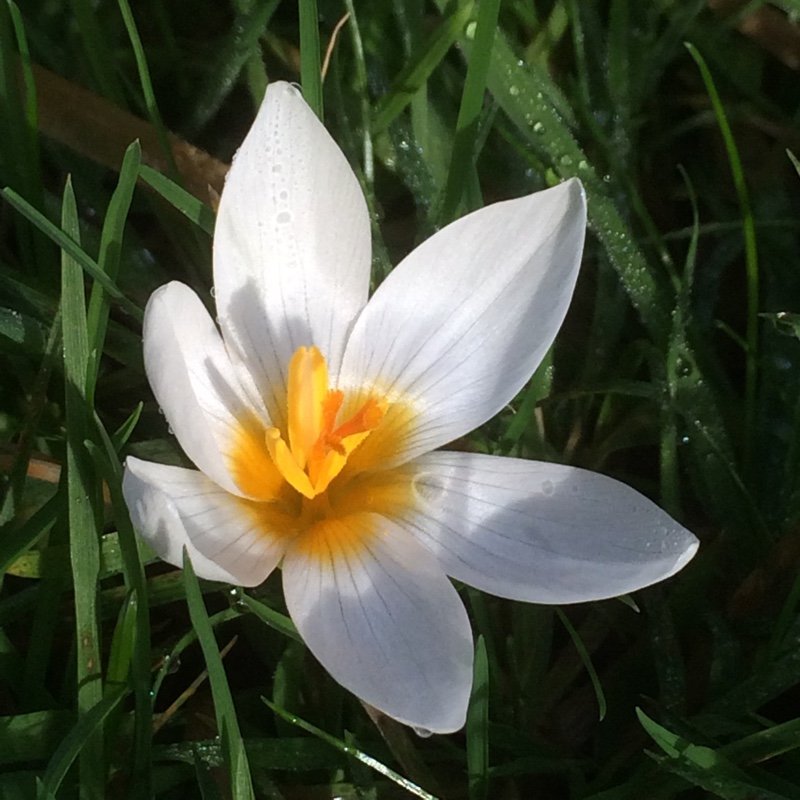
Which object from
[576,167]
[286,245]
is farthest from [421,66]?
[286,245]

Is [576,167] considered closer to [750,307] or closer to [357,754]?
[750,307]

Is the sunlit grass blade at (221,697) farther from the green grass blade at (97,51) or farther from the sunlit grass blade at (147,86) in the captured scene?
the green grass blade at (97,51)

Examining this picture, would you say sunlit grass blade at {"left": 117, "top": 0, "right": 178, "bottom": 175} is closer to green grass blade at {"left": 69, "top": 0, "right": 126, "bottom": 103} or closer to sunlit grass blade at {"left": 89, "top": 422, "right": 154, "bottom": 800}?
green grass blade at {"left": 69, "top": 0, "right": 126, "bottom": 103}

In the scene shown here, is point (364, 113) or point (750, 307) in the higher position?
point (364, 113)

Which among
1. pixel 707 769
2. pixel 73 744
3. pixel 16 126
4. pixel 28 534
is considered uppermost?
pixel 16 126

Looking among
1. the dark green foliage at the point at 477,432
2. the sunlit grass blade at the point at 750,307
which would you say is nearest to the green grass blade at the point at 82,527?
the dark green foliage at the point at 477,432

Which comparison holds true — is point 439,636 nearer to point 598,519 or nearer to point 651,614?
point 598,519

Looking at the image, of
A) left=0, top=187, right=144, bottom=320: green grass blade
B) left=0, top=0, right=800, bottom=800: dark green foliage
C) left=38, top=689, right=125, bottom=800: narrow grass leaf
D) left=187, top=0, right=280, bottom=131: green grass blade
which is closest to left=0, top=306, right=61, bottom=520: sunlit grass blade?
left=0, top=0, right=800, bottom=800: dark green foliage
